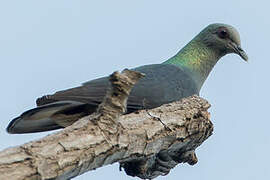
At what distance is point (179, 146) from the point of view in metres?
6.28

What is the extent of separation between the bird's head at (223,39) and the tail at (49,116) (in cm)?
273

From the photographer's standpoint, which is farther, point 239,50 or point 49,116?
point 239,50

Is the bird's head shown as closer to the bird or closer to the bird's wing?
the bird

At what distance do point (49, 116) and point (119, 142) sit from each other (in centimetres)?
179

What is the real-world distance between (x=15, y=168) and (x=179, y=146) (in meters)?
2.09

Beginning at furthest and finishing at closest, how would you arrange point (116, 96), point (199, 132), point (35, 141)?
point (199, 132) < point (116, 96) < point (35, 141)

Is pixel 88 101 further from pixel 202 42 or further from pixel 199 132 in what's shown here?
pixel 202 42

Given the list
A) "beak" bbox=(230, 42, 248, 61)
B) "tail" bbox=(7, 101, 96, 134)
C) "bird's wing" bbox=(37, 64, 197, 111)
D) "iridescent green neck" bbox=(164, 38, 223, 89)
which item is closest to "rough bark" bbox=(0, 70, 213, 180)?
"bird's wing" bbox=(37, 64, 197, 111)

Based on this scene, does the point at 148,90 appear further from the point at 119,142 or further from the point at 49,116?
the point at 119,142

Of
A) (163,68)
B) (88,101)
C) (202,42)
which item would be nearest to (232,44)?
(202,42)

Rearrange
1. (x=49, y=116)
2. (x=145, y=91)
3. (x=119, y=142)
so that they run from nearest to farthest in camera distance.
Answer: (x=119, y=142)
(x=49, y=116)
(x=145, y=91)

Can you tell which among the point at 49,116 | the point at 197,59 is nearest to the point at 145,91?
the point at 49,116

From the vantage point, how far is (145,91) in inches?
289

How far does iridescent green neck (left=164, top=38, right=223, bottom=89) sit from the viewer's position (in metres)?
8.75
